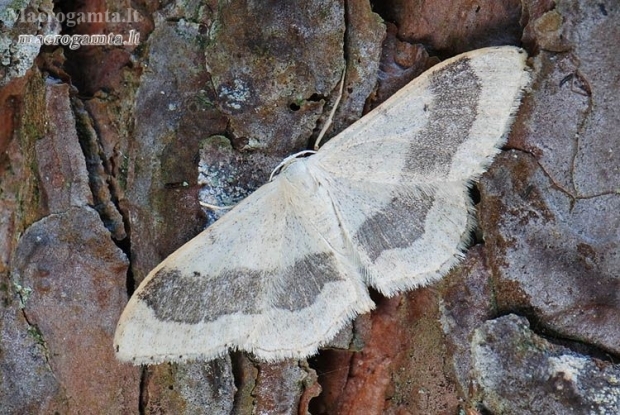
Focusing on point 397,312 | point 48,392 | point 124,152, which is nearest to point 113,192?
point 124,152

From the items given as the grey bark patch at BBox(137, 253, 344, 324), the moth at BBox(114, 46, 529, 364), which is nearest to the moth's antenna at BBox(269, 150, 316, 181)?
the moth at BBox(114, 46, 529, 364)

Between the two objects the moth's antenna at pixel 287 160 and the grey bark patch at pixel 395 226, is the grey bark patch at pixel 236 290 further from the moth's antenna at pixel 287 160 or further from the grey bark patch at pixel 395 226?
the moth's antenna at pixel 287 160

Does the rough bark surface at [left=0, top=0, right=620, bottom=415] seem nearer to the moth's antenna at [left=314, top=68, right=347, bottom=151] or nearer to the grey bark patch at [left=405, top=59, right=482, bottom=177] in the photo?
the moth's antenna at [left=314, top=68, right=347, bottom=151]

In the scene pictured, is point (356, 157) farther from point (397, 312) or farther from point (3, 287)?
point (3, 287)

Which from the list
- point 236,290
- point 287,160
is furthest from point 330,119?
point 236,290

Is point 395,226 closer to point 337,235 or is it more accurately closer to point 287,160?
point 337,235

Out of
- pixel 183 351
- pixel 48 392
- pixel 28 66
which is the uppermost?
pixel 28 66

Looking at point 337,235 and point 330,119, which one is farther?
point 337,235
